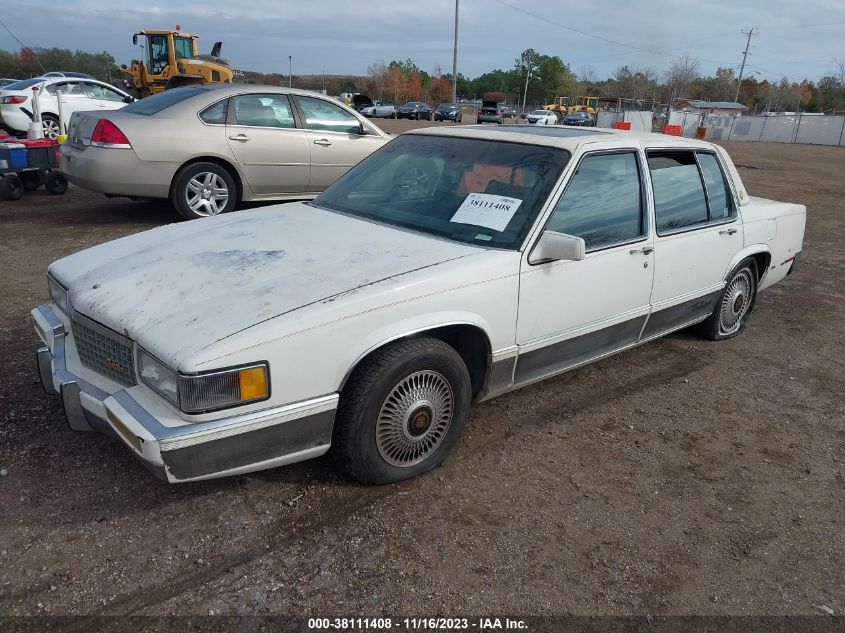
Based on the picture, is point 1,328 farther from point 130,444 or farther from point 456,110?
point 456,110

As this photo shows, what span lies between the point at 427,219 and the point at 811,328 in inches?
152

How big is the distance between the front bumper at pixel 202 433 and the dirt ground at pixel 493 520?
34 centimetres

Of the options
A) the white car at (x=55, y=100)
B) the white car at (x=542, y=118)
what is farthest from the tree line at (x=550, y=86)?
the white car at (x=55, y=100)

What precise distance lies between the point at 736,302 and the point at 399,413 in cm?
330

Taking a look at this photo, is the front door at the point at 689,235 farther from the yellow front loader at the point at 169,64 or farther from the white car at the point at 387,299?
the yellow front loader at the point at 169,64

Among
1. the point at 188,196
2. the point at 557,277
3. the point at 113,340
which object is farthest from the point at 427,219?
the point at 188,196

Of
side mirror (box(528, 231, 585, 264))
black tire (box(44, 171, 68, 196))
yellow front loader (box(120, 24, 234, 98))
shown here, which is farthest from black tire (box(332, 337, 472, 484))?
yellow front loader (box(120, 24, 234, 98))

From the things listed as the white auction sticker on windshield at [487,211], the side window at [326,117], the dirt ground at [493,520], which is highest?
the side window at [326,117]

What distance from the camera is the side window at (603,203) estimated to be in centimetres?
339

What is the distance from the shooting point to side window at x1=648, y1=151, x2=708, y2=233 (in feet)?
12.9

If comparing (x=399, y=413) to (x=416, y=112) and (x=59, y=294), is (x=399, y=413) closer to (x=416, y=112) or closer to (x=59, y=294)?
(x=59, y=294)

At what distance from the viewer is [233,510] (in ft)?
8.98

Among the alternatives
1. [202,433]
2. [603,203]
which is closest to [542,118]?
[603,203]

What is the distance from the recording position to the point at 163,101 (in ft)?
23.9
